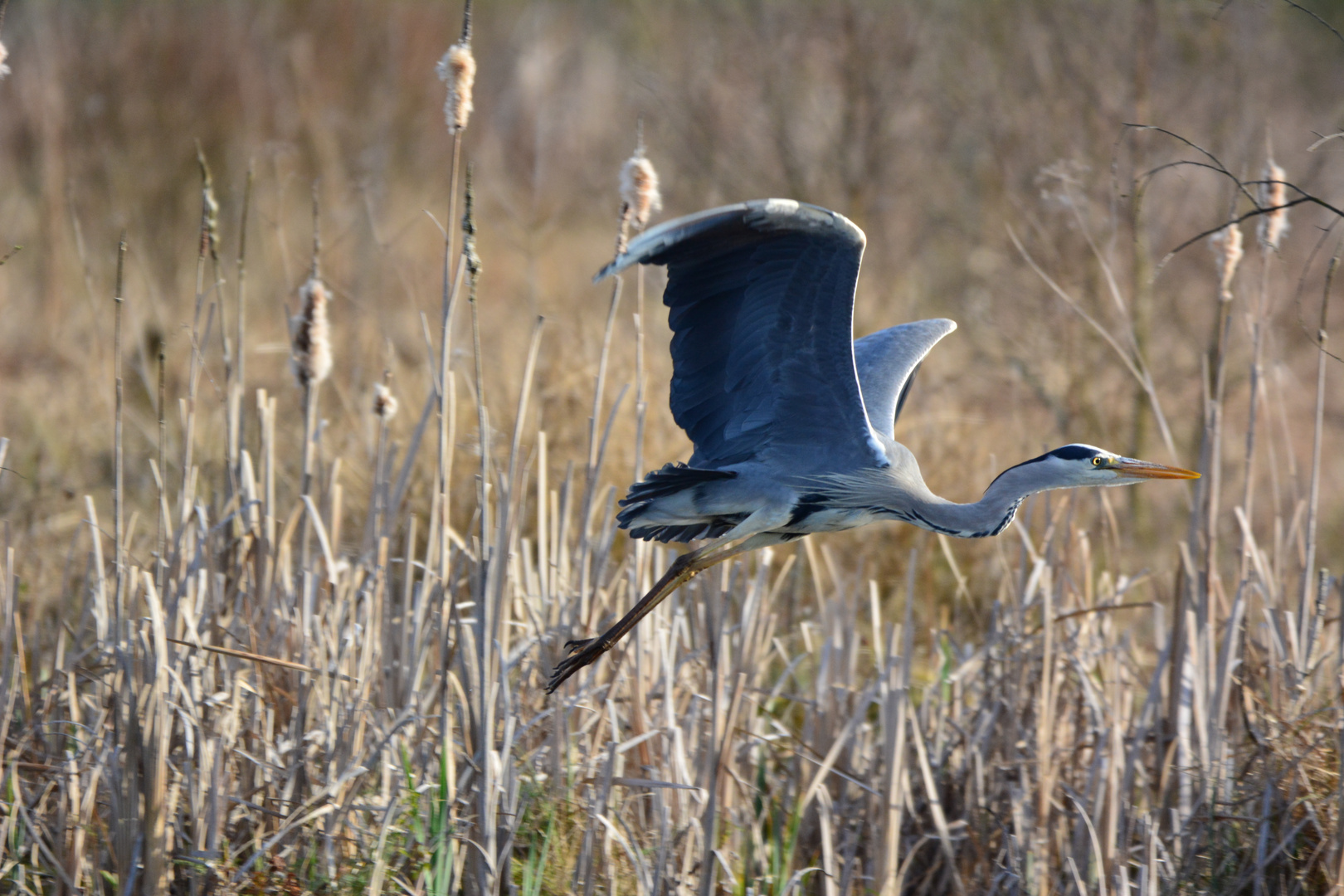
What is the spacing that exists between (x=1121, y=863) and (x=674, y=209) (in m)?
5.97

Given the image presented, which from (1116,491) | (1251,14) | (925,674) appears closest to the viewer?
(925,674)

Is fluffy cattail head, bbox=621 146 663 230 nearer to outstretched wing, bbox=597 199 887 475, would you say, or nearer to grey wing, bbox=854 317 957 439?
outstretched wing, bbox=597 199 887 475

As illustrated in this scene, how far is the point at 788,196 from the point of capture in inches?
286

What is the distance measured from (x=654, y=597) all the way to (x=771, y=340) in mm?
697

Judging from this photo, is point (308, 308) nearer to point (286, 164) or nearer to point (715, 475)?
point (715, 475)

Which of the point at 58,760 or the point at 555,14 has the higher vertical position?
the point at 555,14

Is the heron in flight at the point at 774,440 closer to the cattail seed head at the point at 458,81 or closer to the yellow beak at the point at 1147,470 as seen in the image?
the yellow beak at the point at 1147,470

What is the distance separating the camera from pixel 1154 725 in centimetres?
364

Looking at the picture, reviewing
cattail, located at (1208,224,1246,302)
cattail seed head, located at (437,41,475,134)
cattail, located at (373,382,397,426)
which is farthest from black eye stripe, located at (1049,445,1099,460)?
cattail, located at (373,382,397,426)

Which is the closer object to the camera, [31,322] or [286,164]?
[31,322]

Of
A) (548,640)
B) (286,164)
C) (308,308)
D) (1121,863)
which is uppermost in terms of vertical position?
(286,164)

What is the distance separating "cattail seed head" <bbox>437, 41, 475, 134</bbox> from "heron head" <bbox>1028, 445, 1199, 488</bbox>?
65.3 inches

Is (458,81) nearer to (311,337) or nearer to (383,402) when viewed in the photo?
(311,337)

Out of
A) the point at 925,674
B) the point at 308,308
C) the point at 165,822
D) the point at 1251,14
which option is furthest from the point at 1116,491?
the point at 165,822
